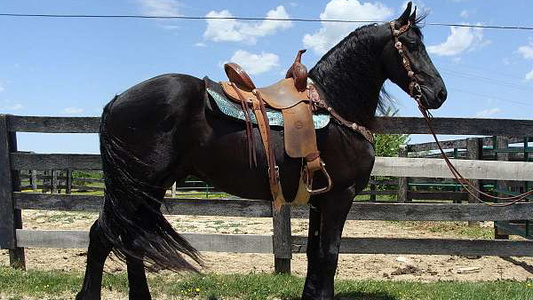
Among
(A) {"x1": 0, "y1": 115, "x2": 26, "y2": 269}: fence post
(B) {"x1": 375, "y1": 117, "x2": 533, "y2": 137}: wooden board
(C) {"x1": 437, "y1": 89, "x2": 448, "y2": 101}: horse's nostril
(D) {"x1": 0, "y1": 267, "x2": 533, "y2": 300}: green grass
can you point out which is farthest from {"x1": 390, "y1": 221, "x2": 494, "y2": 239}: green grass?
(A) {"x1": 0, "y1": 115, "x2": 26, "y2": 269}: fence post

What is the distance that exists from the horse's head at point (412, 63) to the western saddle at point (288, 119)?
70 cm

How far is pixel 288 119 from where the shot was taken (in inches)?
131

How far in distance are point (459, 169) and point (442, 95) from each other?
1992 millimetres

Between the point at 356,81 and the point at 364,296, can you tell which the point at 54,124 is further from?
the point at 364,296

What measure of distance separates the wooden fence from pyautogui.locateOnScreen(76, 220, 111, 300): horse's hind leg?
1828 millimetres

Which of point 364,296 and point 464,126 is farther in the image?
point 464,126

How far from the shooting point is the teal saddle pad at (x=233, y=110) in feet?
10.8

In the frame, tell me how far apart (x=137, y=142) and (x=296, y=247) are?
253cm

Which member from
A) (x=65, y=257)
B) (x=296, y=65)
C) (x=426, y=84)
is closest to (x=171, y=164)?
(x=296, y=65)

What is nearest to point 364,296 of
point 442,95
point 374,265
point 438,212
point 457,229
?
point 438,212

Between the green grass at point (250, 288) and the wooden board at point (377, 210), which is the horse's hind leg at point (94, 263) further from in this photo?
the wooden board at point (377, 210)

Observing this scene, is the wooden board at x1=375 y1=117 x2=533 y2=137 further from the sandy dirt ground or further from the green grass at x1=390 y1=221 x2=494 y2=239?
the green grass at x1=390 y1=221 x2=494 y2=239

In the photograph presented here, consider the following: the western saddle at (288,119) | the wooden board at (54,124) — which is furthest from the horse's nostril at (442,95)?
the wooden board at (54,124)

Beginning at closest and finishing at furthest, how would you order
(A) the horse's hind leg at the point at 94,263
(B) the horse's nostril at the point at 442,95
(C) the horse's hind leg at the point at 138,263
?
(C) the horse's hind leg at the point at 138,263
(A) the horse's hind leg at the point at 94,263
(B) the horse's nostril at the point at 442,95
